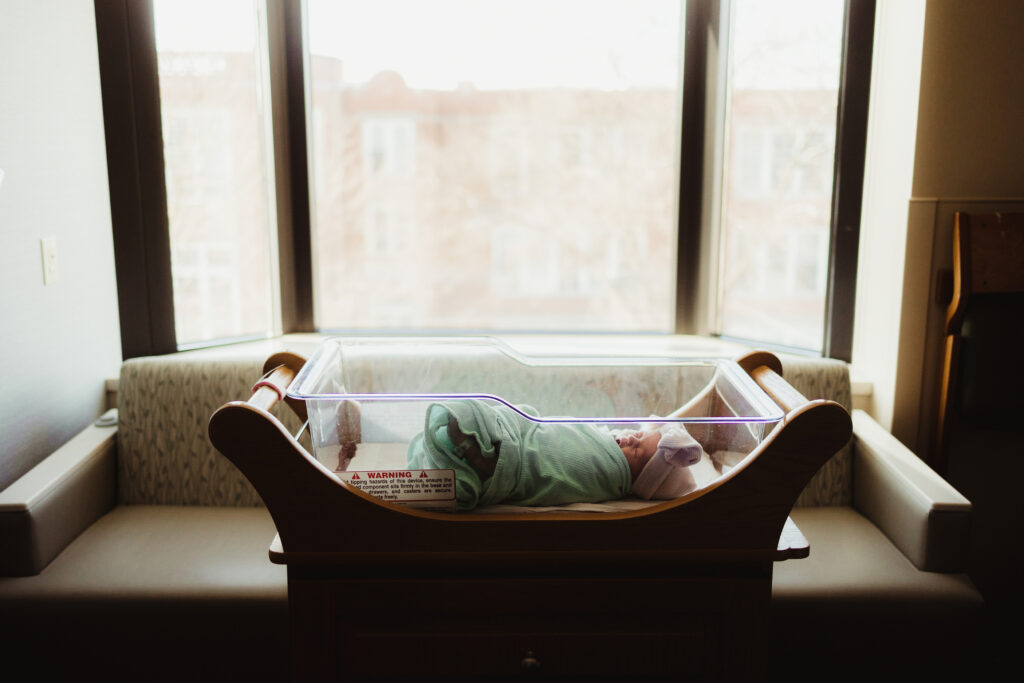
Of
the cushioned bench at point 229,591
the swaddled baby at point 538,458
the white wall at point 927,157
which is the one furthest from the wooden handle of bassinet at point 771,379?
the white wall at point 927,157

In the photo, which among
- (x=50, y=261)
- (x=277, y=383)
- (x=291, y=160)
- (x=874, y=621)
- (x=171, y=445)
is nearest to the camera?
(x=277, y=383)

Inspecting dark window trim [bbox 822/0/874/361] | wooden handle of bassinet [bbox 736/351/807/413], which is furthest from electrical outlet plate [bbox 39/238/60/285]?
dark window trim [bbox 822/0/874/361]

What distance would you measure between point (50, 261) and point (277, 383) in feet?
2.59

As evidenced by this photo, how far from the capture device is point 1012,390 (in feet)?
5.84

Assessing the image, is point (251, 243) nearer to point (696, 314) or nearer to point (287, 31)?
point (287, 31)

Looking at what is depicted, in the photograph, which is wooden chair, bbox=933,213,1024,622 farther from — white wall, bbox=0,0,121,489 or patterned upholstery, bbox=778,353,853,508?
white wall, bbox=0,0,121,489

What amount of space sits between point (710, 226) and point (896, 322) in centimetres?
62

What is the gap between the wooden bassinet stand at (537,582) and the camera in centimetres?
117

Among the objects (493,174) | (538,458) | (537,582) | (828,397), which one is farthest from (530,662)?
(493,174)

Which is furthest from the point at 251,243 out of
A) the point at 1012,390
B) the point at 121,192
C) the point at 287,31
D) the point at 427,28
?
the point at 1012,390

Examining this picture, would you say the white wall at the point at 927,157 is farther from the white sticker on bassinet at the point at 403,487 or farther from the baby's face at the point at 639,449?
the white sticker on bassinet at the point at 403,487

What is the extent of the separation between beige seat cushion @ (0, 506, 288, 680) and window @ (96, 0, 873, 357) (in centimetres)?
78

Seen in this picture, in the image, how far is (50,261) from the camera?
1785 millimetres

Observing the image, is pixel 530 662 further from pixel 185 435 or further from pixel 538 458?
pixel 185 435
